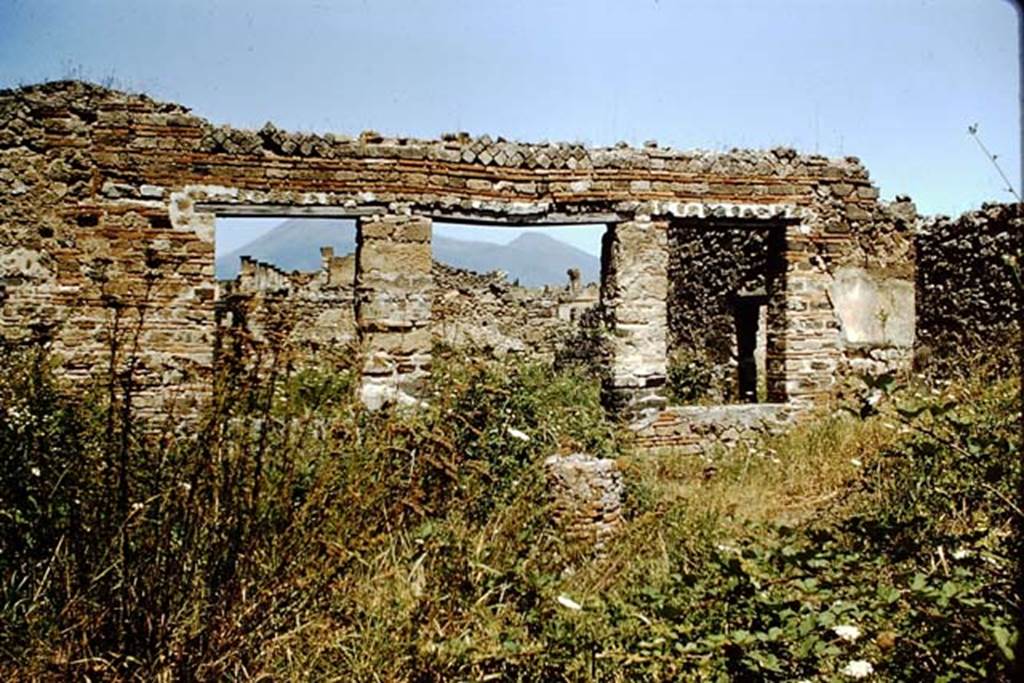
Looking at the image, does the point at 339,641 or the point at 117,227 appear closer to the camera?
the point at 339,641

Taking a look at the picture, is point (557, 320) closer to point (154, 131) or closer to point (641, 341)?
point (641, 341)

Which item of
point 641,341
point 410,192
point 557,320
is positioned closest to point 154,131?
point 410,192

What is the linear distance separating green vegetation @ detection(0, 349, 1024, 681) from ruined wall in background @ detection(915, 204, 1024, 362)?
789 cm

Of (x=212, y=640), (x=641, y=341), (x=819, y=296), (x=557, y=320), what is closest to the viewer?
(x=212, y=640)

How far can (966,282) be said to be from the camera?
1231 cm

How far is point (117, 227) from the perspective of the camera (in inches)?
327

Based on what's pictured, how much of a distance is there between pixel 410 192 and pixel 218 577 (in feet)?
19.3

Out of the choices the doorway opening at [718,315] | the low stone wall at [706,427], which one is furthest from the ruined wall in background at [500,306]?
the low stone wall at [706,427]

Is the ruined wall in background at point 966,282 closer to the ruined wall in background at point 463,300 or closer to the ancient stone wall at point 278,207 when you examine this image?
the ancient stone wall at point 278,207

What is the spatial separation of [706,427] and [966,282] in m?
5.44

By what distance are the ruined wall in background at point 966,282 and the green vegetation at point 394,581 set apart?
7888mm

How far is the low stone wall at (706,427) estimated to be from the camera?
9.20 meters

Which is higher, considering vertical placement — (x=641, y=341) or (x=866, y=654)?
(x=641, y=341)

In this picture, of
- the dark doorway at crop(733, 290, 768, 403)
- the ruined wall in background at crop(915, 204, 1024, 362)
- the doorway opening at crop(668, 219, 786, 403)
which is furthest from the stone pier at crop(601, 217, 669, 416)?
the ruined wall in background at crop(915, 204, 1024, 362)
